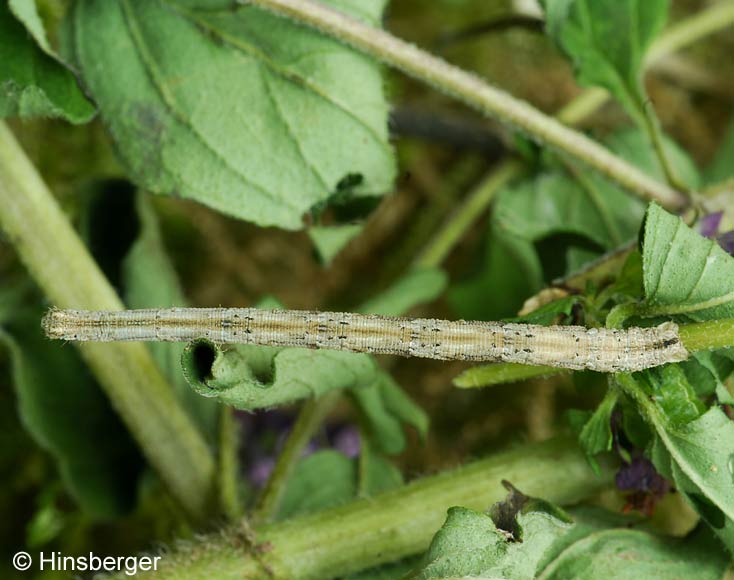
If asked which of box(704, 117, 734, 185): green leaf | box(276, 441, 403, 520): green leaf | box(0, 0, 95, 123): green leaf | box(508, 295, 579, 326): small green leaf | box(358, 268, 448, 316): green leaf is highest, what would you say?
box(0, 0, 95, 123): green leaf

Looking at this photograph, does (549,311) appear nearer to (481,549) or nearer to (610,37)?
(481,549)

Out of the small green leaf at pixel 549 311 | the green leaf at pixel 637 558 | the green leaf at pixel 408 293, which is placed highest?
the green leaf at pixel 408 293

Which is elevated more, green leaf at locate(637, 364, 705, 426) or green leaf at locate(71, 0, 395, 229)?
green leaf at locate(71, 0, 395, 229)

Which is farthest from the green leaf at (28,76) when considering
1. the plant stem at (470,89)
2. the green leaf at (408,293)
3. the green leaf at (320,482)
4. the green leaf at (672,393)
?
the green leaf at (672,393)

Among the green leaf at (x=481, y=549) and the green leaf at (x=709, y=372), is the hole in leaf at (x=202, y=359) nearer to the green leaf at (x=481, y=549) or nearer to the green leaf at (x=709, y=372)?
Result: the green leaf at (x=481, y=549)

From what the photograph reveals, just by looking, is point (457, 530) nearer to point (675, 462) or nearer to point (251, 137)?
point (675, 462)

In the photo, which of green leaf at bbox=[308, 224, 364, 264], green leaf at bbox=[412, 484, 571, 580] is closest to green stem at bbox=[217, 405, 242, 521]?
green leaf at bbox=[308, 224, 364, 264]

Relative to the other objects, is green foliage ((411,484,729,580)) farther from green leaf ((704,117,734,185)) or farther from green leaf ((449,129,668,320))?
green leaf ((704,117,734,185))
